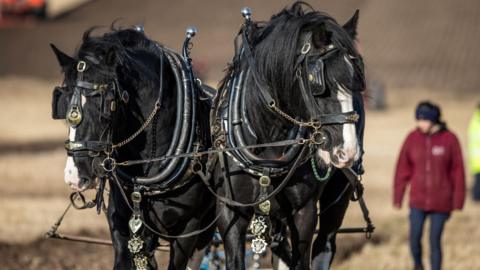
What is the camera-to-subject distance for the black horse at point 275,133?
6746mm

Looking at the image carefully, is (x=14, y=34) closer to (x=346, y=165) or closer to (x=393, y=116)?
(x=393, y=116)

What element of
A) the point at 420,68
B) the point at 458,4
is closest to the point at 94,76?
the point at 420,68

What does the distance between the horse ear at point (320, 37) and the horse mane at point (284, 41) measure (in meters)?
0.03

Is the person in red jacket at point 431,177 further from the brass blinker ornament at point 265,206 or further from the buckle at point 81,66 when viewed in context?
the buckle at point 81,66

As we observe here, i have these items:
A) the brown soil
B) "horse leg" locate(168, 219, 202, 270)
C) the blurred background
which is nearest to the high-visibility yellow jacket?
the blurred background

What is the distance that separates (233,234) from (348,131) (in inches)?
43.0

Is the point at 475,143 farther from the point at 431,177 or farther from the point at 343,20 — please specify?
the point at 343,20

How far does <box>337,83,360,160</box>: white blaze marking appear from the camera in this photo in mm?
6387

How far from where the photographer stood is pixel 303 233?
7.08m

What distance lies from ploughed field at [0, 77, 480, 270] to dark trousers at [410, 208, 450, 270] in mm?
926

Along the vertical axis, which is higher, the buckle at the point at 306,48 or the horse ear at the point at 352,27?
the horse ear at the point at 352,27

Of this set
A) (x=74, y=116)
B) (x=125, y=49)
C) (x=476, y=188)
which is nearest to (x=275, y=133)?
(x=125, y=49)

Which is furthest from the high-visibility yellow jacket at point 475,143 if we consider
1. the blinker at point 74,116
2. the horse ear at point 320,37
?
the blinker at point 74,116

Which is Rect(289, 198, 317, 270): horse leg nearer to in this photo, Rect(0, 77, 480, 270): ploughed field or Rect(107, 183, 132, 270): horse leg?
Rect(107, 183, 132, 270): horse leg
